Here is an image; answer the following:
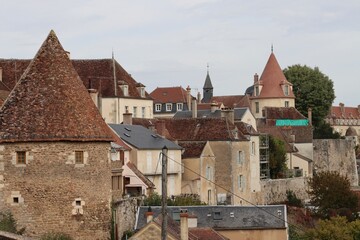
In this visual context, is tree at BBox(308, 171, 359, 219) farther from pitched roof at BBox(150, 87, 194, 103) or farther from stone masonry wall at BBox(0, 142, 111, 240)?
pitched roof at BBox(150, 87, 194, 103)

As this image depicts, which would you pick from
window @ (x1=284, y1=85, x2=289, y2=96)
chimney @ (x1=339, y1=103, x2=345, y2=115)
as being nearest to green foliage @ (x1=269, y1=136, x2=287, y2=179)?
Answer: window @ (x1=284, y1=85, x2=289, y2=96)

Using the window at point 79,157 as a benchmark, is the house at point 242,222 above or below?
below

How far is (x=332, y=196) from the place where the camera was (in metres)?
71.6

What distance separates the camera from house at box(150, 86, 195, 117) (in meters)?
110

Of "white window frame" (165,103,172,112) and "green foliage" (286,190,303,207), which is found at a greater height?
"white window frame" (165,103,172,112)

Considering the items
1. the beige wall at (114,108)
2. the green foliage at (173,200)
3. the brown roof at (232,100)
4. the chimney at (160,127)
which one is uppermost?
the brown roof at (232,100)

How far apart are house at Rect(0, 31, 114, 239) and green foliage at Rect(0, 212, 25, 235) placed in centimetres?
19

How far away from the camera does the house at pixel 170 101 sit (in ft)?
361

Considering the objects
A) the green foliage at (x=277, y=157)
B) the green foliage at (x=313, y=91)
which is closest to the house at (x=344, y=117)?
the green foliage at (x=313, y=91)

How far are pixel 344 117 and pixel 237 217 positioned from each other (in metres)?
114

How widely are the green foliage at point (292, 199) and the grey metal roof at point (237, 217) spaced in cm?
2347

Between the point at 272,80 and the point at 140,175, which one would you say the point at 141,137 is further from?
the point at 272,80

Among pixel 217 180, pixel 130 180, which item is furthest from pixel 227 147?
pixel 130 180

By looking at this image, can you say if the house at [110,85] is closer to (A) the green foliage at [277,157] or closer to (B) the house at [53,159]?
(A) the green foliage at [277,157]
